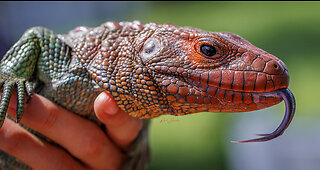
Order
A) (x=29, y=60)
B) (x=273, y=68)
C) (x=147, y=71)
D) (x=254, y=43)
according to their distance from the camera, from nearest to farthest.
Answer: (x=273, y=68) < (x=147, y=71) < (x=29, y=60) < (x=254, y=43)

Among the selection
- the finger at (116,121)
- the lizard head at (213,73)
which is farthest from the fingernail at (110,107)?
the lizard head at (213,73)

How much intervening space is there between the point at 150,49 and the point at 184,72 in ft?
0.55

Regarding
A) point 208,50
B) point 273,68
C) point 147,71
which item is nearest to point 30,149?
point 147,71

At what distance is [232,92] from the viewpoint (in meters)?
0.93

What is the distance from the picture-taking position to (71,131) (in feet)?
4.08

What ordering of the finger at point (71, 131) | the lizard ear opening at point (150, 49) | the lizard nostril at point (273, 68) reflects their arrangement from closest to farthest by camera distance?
the lizard nostril at point (273, 68) < the lizard ear opening at point (150, 49) < the finger at point (71, 131)

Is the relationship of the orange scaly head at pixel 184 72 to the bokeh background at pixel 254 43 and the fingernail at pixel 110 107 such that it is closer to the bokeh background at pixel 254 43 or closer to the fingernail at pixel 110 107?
the fingernail at pixel 110 107

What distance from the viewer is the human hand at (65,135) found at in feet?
3.76

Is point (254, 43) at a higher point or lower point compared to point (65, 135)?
lower

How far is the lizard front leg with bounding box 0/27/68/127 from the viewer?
110 cm

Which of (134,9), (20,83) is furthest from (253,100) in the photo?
(134,9)

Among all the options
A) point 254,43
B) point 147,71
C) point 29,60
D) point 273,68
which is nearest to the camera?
point 273,68

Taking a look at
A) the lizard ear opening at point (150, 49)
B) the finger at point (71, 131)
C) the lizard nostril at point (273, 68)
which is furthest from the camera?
the finger at point (71, 131)

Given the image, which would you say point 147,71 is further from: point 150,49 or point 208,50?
point 208,50
